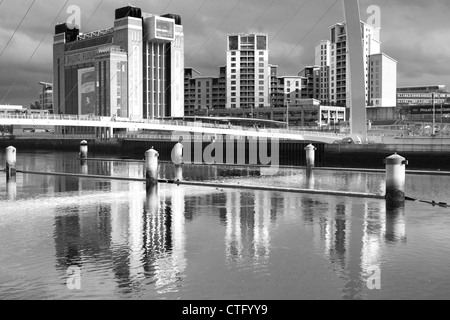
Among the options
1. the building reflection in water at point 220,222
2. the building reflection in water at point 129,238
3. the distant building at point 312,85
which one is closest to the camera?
the building reflection in water at point 129,238

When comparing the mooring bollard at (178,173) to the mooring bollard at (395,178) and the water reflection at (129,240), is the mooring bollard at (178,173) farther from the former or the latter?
the mooring bollard at (395,178)

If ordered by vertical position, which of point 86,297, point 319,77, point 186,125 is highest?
point 319,77

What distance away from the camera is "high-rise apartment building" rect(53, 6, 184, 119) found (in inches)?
5448

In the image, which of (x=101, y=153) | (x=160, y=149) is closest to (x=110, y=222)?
(x=160, y=149)

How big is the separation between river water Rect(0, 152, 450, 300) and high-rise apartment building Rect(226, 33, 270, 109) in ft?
469

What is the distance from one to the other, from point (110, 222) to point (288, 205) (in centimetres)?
534

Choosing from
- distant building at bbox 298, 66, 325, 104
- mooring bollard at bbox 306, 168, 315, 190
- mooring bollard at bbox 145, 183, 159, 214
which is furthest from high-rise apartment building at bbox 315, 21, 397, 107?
mooring bollard at bbox 145, 183, 159, 214

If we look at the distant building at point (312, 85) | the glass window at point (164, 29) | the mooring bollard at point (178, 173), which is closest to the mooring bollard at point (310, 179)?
the mooring bollard at point (178, 173)

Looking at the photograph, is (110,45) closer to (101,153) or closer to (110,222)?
(101,153)

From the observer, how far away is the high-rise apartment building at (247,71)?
159625mm

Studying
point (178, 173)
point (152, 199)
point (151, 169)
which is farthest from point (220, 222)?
point (178, 173)

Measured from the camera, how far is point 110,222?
1277 cm

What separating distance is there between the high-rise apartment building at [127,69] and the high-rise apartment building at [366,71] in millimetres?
41618

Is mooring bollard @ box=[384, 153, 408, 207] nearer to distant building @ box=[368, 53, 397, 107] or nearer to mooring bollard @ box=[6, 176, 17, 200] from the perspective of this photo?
mooring bollard @ box=[6, 176, 17, 200]
